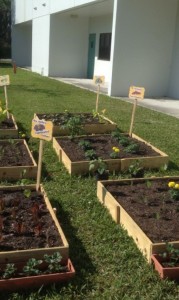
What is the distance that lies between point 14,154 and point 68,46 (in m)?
14.6

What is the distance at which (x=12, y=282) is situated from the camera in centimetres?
268

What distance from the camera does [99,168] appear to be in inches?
186

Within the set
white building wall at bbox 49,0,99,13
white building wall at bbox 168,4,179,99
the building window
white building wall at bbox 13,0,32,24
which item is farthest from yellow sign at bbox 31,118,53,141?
white building wall at bbox 13,0,32,24

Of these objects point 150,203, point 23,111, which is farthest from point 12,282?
point 23,111

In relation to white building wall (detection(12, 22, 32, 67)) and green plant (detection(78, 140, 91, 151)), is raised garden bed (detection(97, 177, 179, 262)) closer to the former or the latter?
green plant (detection(78, 140, 91, 151))

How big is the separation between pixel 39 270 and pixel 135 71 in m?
10.4

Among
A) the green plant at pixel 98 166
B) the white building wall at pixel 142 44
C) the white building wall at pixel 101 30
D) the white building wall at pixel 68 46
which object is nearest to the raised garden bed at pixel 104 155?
the green plant at pixel 98 166

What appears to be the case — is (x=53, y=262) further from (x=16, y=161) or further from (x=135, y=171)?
(x=16, y=161)

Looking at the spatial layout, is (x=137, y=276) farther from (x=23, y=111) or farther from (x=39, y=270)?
(x=23, y=111)

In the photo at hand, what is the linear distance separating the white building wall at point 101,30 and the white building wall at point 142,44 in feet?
13.6

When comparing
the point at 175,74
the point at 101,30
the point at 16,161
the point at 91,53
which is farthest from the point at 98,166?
the point at 91,53

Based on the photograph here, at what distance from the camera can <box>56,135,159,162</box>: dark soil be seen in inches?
214

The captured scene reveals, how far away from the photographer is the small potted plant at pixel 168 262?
286cm

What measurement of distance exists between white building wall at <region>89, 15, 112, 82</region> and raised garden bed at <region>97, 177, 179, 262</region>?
12.8 meters
